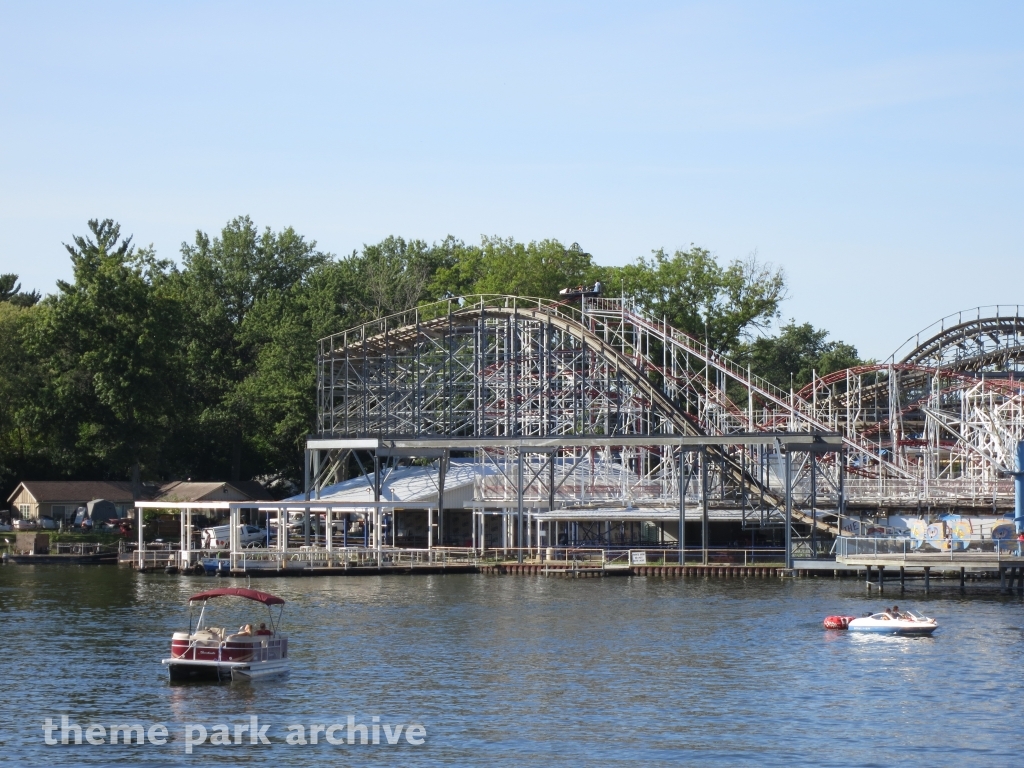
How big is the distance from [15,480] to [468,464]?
1479 inches

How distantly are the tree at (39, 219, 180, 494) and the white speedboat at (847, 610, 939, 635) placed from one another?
6279 centimetres

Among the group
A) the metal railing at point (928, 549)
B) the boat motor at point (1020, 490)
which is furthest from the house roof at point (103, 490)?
the boat motor at point (1020, 490)

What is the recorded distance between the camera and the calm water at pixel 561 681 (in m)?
36.4

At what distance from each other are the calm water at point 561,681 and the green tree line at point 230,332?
38407mm

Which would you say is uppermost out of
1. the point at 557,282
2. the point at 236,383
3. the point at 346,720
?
the point at 557,282

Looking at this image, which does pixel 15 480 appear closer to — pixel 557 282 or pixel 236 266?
pixel 236 266

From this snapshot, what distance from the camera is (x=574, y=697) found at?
42.7 m

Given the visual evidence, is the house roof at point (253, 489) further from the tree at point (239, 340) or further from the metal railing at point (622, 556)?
the metal railing at point (622, 556)

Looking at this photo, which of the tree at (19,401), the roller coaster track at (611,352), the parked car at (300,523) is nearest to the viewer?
the roller coaster track at (611,352)

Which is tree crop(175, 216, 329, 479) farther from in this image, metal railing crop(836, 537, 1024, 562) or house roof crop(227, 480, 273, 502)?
metal railing crop(836, 537, 1024, 562)

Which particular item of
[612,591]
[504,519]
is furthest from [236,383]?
[612,591]

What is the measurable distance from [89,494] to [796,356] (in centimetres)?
7512

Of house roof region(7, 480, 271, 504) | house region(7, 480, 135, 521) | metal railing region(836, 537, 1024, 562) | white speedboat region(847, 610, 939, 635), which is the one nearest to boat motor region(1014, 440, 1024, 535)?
metal railing region(836, 537, 1024, 562)

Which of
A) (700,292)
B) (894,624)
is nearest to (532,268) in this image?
(700,292)
